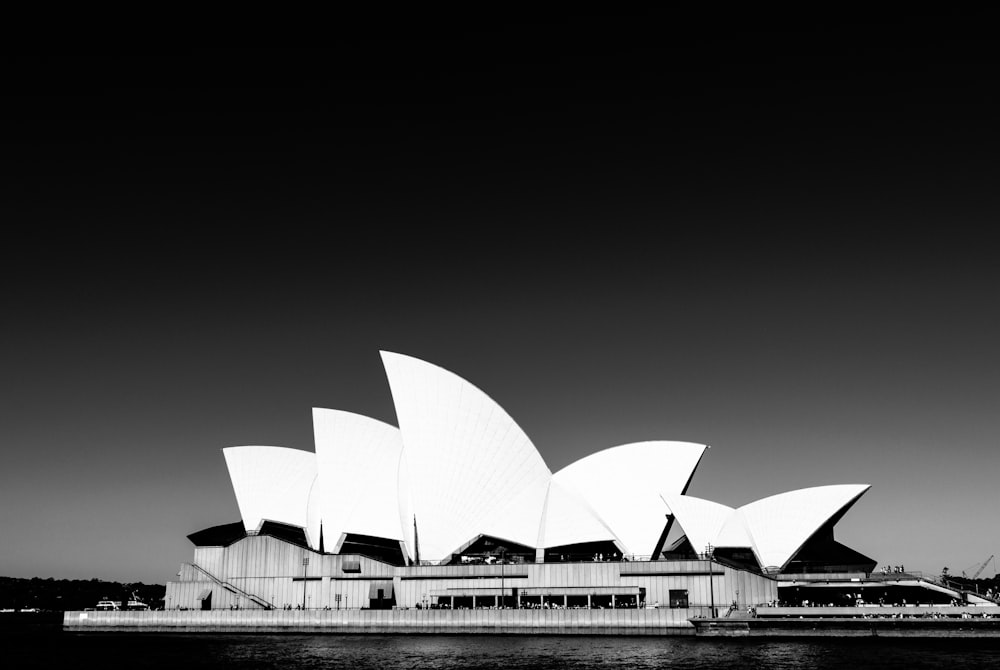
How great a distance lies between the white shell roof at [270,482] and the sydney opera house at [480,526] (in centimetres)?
60

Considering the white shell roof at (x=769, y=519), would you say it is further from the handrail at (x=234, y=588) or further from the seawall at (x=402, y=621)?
the handrail at (x=234, y=588)

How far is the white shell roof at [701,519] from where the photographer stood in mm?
61906

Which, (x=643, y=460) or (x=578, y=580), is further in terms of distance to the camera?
(x=643, y=460)

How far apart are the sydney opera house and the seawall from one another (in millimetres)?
1821

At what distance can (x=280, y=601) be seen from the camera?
2500 inches

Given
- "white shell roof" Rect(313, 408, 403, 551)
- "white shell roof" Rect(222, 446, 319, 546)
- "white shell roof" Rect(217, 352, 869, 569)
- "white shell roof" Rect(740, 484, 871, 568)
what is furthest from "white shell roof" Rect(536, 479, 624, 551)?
"white shell roof" Rect(222, 446, 319, 546)

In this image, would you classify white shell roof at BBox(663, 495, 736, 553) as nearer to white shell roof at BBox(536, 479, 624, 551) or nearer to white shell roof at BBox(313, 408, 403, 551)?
white shell roof at BBox(536, 479, 624, 551)

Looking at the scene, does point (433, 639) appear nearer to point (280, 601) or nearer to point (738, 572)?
point (280, 601)

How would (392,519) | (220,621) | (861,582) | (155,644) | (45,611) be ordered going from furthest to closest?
(45,611) < (392,519) < (220,621) < (861,582) < (155,644)

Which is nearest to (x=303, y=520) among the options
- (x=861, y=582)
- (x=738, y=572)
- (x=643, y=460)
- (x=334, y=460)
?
(x=334, y=460)

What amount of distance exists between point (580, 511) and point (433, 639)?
15.4m

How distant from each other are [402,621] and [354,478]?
41.9 feet

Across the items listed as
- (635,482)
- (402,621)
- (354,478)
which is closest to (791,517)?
(635,482)

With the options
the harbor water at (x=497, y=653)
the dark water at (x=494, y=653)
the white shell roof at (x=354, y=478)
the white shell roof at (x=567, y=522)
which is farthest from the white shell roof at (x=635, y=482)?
the white shell roof at (x=354, y=478)
